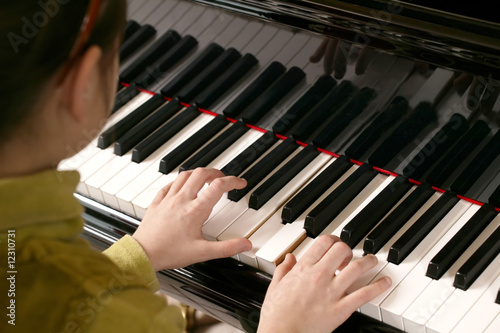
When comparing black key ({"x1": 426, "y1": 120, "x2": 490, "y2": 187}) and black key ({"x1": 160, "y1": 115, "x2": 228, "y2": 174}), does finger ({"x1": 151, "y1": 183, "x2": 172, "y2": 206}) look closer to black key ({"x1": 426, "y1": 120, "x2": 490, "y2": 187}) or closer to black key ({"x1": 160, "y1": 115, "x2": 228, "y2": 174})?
black key ({"x1": 160, "y1": 115, "x2": 228, "y2": 174})

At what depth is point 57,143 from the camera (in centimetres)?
101

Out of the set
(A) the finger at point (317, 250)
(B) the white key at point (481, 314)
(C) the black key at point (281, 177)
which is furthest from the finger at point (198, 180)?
(B) the white key at point (481, 314)

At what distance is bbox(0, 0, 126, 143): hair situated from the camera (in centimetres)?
88

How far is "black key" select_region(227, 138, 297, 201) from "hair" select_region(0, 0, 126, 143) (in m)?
0.76

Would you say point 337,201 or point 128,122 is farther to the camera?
point 128,122

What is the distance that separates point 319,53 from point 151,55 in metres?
0.58

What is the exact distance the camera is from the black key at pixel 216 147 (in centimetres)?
177

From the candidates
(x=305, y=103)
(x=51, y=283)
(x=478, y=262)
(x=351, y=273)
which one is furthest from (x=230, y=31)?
(x=51, y=283)

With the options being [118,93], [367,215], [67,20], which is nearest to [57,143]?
[67,20]

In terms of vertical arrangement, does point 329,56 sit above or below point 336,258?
above

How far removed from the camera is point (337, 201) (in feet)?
5.13

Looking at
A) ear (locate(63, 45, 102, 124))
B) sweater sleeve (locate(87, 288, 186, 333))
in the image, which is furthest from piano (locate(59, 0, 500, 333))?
ear (locate(63, 45, 102, 124))

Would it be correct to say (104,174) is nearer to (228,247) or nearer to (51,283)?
(228,247)

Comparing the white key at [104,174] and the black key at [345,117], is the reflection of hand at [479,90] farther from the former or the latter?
the white key at [104,174]
